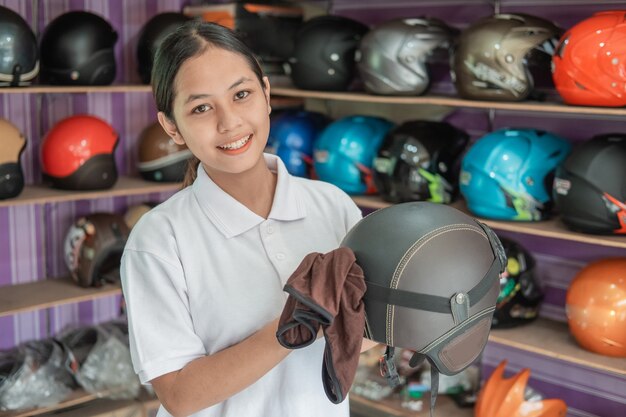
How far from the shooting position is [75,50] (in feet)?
12.0

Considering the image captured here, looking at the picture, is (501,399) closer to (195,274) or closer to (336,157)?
(336,157)

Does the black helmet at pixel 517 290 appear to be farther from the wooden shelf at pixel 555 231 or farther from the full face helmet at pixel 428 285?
the full face helmet at pixel 428 285


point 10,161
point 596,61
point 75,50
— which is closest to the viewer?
point 596,61

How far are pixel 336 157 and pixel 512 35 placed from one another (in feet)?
3.39

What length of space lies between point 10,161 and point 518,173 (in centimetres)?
224

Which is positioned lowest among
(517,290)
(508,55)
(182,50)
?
(517,290)

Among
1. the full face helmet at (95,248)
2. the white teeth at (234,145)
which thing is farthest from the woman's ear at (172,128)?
the full face helmet at (95,248)

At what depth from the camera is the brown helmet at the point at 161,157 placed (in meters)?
4.07

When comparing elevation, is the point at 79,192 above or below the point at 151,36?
below

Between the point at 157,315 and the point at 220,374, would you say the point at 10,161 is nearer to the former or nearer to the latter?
the point at 157,315

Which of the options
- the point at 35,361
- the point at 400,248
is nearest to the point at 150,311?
the point at 400,248

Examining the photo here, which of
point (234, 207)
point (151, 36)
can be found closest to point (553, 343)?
point (234, 207)

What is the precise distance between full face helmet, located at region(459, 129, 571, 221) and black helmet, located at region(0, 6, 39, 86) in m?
2.04

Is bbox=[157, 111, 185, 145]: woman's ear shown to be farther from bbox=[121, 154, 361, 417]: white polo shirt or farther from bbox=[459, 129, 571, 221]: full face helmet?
bbox=[459, 129, 571, 221]: full face helmet
